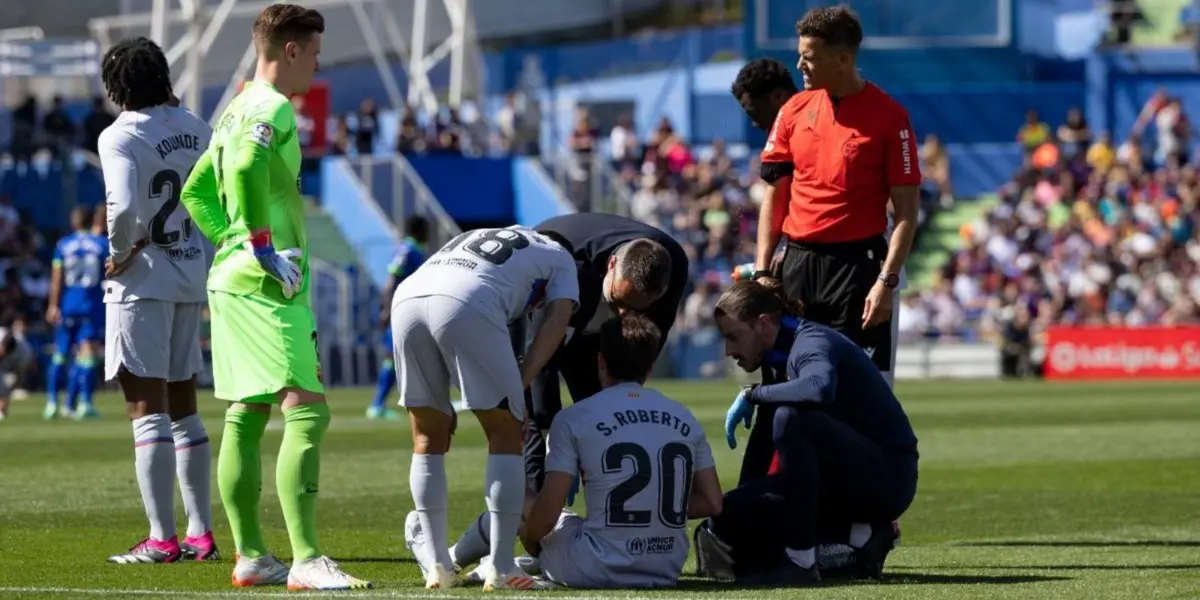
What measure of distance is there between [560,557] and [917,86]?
119ft

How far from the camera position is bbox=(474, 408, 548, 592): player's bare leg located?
7.65m

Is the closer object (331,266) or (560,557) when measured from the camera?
(560,557)

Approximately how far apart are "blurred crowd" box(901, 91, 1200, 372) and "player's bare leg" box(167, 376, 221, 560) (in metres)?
27.4

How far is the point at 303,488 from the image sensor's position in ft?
Answer: 25.5

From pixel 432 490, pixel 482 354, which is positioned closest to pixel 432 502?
pixel 432 490

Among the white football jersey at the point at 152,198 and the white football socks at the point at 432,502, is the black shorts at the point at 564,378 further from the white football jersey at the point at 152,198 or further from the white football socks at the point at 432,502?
the white football jersey at the point at 152,198

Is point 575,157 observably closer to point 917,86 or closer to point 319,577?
point 917,86

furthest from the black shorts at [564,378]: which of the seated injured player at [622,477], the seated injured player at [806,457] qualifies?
the seated injured player at [622,477]

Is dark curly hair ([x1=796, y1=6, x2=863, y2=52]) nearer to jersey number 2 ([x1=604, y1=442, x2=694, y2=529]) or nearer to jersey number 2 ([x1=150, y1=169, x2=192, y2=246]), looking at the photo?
jersey number 2 ([x1=604, y1=442, x2=694, y2=529])

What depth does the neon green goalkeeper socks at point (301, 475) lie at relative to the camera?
7727 millimetres

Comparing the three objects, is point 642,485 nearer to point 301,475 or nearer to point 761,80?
point 301,475

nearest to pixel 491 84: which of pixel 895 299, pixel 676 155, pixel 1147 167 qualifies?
pixel 676 155

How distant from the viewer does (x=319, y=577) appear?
25.0 feet

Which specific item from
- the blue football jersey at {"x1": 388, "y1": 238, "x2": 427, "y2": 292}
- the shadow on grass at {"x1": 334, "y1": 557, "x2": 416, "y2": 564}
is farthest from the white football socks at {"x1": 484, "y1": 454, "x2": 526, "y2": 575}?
the blue football jersey at {"x1": 388, "y1": 238, "x2": 427, "y2": 292}
